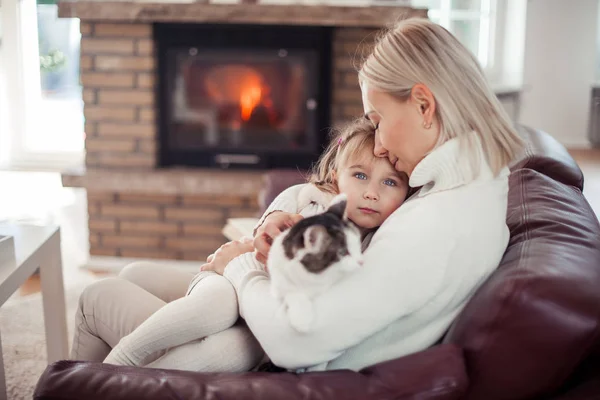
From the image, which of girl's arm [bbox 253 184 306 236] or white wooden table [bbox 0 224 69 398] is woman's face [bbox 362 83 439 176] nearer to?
girl's arm [bbox 253 184 306 236]

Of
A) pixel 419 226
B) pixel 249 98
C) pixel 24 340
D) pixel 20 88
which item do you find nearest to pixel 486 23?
pixel 249 98

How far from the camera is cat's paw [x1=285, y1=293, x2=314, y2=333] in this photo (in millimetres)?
996

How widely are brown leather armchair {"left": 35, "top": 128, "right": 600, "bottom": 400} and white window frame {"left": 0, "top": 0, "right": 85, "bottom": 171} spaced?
4550mm

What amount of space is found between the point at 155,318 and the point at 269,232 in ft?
0.85

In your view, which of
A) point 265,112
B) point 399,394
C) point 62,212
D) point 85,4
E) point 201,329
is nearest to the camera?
point 399,394

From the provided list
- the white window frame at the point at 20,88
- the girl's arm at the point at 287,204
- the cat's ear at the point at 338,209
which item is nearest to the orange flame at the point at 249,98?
the girl's arm at the point at 287,204

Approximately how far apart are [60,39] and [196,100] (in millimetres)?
2629

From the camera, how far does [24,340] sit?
255cm

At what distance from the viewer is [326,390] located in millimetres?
987

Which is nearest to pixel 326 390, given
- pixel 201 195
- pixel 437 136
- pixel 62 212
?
pixel 437 136

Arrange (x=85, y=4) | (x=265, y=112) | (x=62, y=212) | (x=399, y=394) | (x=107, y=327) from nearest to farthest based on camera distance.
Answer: (x=399, y=394) → (x=107, y=327) → (x=85, y=4) → (x=265, y=112) → (x=62, y=212)

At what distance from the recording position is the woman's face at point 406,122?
1.16 metres

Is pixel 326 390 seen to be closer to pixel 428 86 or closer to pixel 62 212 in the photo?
pixel 428 86

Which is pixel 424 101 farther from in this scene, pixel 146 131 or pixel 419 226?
pixel 146 131
